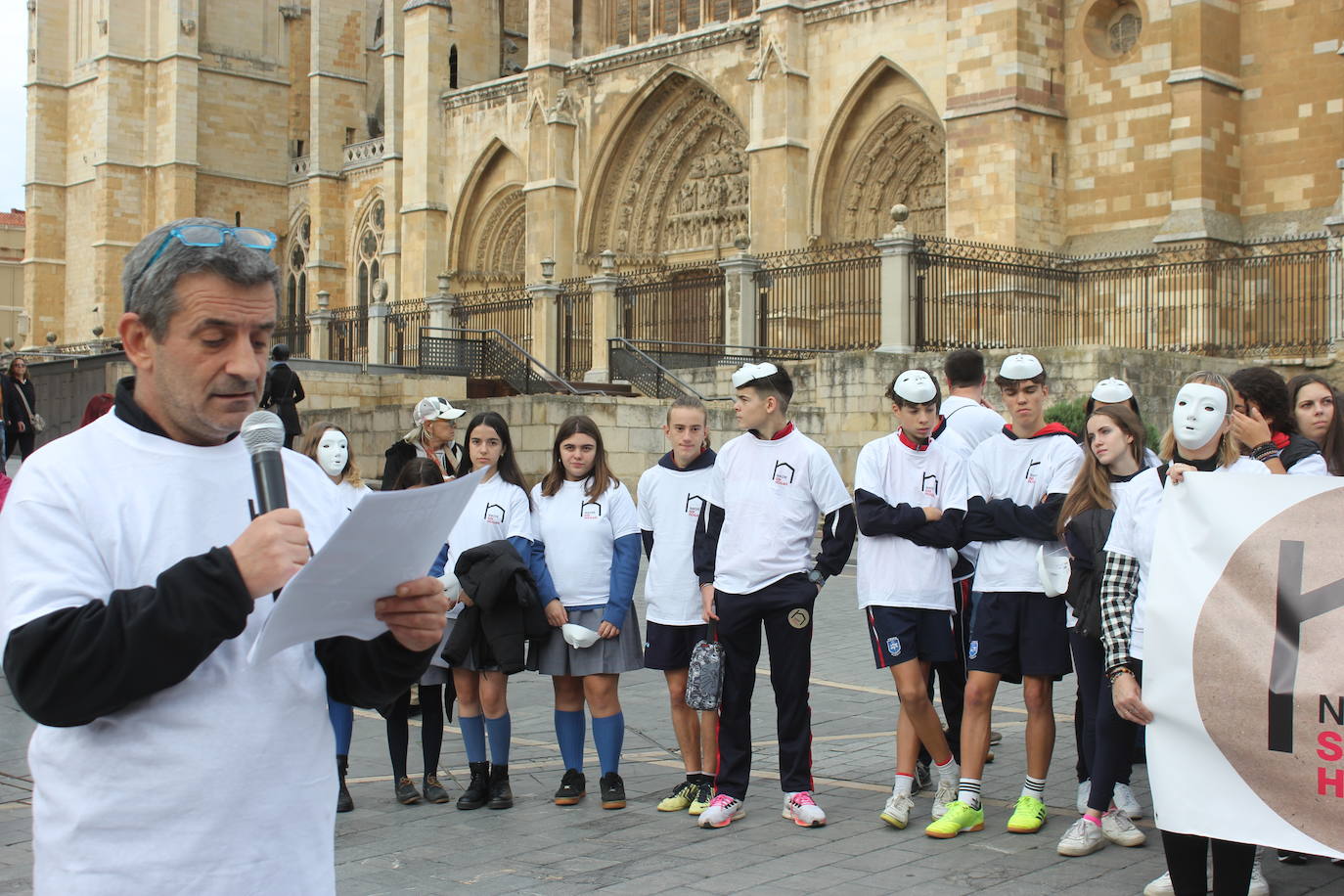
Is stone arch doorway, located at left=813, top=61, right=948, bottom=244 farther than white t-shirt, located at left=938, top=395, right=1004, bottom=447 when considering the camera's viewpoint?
Yes

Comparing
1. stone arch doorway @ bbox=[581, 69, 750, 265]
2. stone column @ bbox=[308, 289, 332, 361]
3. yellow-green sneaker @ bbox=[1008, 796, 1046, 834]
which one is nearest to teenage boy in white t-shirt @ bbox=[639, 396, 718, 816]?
yellow-green sneaker @ bbox=[1008, 796, 1046, 834]

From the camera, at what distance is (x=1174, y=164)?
22109mm

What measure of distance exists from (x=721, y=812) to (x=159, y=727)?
3.64 meters

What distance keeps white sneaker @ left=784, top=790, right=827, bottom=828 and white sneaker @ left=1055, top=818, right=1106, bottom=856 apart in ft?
2.94

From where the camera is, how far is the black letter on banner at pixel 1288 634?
3.92 metres

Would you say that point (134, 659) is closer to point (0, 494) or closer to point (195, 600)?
point (195, 600)

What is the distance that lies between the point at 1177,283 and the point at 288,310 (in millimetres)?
28747

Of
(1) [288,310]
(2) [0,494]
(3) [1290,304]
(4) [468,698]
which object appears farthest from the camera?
(1) [288,310]

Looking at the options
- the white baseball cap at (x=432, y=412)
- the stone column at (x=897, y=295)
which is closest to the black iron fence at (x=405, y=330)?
the stone column at (x=897, y=295)

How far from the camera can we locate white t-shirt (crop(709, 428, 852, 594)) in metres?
5.68

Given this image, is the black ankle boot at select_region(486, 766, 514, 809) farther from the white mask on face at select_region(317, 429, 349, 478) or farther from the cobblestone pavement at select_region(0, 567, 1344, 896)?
the white mask on face at select_region(317, 429, 349, 478)

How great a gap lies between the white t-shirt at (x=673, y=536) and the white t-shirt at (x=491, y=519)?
507 mm

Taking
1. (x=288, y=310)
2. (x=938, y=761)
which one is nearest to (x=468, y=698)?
(x=938, y=761)

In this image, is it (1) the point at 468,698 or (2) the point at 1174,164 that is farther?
(2) the point at 1174,164
